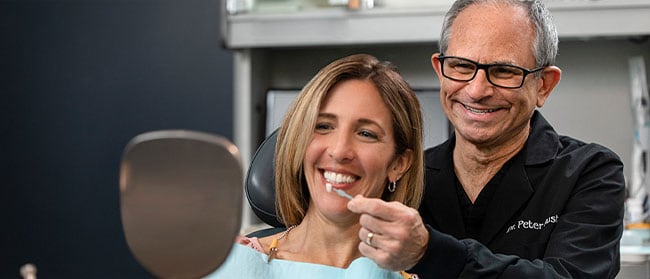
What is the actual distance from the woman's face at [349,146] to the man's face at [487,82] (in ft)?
0.67

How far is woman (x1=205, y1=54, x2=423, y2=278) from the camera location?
5.03ft

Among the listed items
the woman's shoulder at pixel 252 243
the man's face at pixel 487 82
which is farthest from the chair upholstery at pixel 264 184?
the man's face at pixel 487 82

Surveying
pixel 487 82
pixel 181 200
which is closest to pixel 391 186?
pixel 487 82

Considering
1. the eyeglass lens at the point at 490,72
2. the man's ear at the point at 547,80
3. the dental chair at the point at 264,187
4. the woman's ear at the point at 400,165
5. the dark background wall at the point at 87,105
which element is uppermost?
the eyeglass lens at the point at 490,72

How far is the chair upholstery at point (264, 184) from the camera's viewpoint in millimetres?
1746

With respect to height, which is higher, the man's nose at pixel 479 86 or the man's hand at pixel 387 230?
the man's nose at pixel 479 86

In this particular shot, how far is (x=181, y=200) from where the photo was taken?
2.16 feet

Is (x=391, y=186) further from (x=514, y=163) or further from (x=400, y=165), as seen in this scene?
(x=514, y=163)

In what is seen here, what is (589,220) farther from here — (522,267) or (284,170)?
(284,170)

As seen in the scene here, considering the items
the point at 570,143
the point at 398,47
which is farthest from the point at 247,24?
the point at 570,143

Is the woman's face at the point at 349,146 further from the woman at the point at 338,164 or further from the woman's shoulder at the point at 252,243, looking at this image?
the woman's shoulder at the point at 252,243

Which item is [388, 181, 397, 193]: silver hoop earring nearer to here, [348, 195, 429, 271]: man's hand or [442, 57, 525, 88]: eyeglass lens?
[442, 57, 525, 88]: eyeglass lens

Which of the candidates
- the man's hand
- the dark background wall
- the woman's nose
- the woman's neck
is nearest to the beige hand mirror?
the man's hand

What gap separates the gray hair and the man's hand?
1.99 ft
